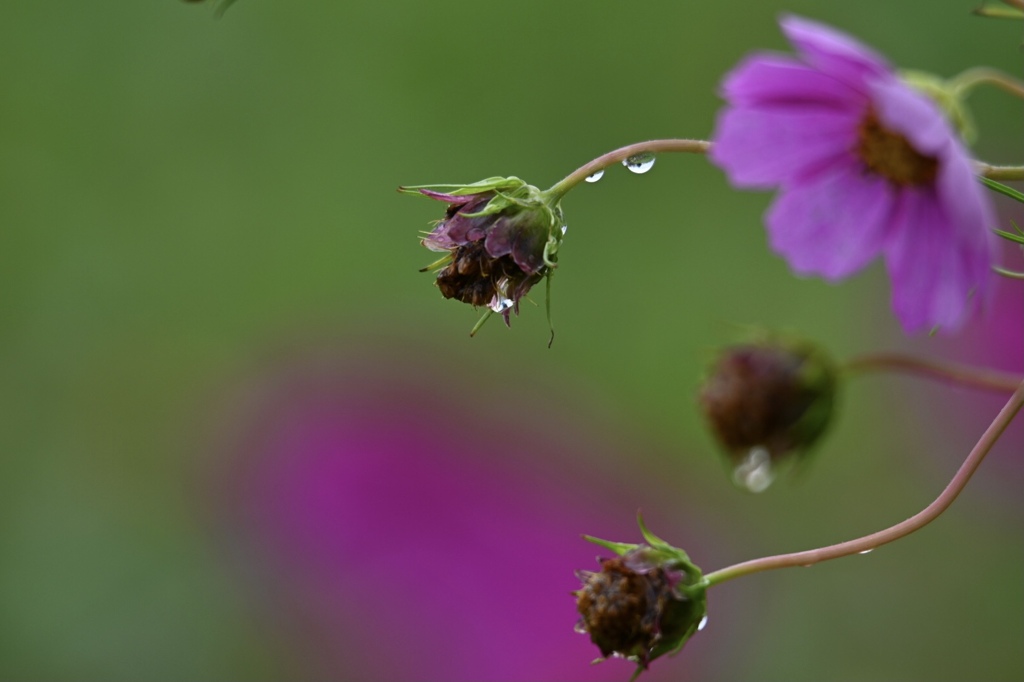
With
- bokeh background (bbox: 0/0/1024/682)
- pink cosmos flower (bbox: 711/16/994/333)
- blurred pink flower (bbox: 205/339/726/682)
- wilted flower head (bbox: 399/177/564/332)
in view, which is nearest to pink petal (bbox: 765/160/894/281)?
pink cosmos flower (bbox: 711/16/994/333)

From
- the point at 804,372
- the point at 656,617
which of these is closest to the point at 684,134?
the point at 804,372

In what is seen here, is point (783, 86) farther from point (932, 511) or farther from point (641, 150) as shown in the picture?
point (932, 511)

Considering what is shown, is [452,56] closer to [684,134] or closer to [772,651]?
[684,134]

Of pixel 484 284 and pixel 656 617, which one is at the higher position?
pixel 484 284

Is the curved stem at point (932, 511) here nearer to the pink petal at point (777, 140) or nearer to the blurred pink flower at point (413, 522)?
the pink petal at point (777, 140)

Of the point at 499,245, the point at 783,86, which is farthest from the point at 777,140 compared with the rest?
the point at 499,245
